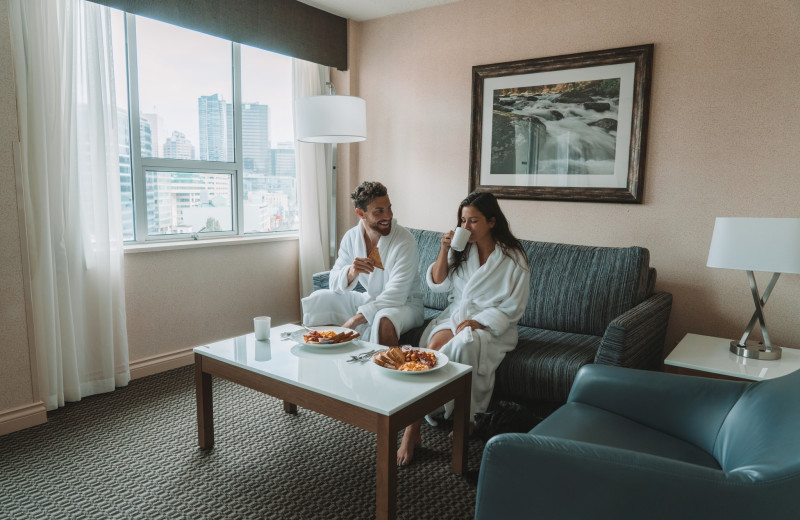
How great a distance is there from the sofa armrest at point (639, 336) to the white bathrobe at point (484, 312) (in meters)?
0.42

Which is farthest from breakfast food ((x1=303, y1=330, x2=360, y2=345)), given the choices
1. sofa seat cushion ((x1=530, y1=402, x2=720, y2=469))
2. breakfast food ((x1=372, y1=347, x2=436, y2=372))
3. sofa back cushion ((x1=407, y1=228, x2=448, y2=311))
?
sofa back cushion ((x1=407, y1=228, x2=448, y2=311))

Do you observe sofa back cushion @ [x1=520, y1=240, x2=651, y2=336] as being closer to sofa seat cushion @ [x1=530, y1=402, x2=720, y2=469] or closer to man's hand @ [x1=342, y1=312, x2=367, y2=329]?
man's hand @ [x1=342, y1=312, x2=367, y2=329]

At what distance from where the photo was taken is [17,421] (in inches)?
93.7

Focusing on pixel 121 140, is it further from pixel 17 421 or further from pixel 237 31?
pixel 17 421

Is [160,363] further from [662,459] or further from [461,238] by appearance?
[662,459]

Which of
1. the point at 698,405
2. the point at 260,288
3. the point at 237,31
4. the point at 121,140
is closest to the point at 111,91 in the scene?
the point at 121,140

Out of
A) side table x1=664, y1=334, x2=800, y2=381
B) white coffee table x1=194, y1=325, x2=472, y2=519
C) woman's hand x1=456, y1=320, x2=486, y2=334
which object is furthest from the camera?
woman's hand x1=456, y1=320, x2=486, y2=334

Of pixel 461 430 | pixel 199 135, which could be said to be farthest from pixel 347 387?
pixel 199 135

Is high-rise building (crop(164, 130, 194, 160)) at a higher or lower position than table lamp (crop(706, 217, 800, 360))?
higher

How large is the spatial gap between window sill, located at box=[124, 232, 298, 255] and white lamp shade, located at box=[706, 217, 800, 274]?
2.77m

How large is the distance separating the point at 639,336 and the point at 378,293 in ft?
4.36

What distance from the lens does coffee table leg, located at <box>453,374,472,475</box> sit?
1.98 meters

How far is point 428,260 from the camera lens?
10.7 ft

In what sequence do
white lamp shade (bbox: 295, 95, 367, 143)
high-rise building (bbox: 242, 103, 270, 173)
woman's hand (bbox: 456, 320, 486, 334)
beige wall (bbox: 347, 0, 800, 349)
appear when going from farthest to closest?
1. high-rise building (bbox: 242, 103, 270, 173)
2. white lamp shade (bbox: 295, 95, 367, 143)
3. beige wall (bbox: 347, 0, 800, 349)
4. woman's hand (bbox: 456, 320, 486, 334)
